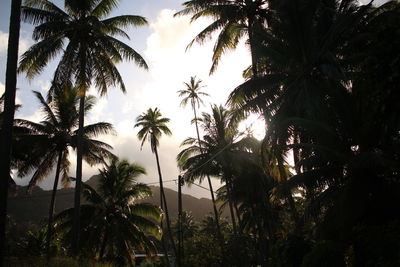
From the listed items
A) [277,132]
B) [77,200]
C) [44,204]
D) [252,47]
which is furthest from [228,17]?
[44,204]

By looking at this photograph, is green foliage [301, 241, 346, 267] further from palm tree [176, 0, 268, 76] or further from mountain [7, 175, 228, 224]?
mountain [7, 175, 228, 224]

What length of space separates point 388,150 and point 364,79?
24.5ft

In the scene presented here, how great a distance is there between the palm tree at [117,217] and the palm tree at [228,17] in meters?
10.9

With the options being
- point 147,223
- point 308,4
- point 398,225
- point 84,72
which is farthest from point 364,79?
point 147,223

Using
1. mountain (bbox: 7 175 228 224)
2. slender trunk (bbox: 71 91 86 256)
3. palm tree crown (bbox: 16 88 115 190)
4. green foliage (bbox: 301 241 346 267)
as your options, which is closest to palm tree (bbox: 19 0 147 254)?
slender trunk (bbox: 71 91 86 256)

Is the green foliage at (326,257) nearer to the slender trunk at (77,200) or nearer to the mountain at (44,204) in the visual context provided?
the slender trunk at (77,200)

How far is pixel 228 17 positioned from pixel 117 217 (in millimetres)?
16443

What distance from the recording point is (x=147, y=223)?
2677 cm

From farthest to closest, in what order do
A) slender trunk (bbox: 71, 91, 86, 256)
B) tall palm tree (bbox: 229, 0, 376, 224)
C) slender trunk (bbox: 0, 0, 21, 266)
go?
slender trunk (bbox: 71, 91, 86, 256), tall palm tree (bbox: 229, 0, 376, 224), slender trunk (bbox: 0, 0, 21, 266)

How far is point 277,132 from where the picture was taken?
51.1ft

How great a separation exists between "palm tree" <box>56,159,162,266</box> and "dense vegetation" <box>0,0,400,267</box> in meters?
0.10

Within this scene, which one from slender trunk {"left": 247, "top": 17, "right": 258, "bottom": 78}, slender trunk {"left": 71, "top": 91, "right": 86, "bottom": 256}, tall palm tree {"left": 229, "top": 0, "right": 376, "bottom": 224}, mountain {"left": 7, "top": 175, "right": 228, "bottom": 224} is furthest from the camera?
mountain {"left": 7, "top": 175, "right": 228, "bottom": 224}

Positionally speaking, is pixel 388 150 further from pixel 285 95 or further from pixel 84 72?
pixel 84 72

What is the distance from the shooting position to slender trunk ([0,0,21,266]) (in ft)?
A: 29.0
